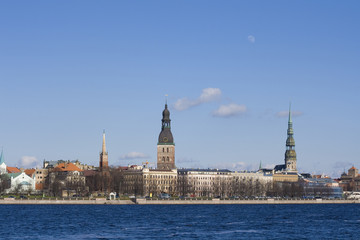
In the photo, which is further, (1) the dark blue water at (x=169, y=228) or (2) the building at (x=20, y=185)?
(2) the building at (x=20, y=185)

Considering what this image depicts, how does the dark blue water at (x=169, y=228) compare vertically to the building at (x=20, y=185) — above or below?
below

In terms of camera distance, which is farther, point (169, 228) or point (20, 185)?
point (20, 185)

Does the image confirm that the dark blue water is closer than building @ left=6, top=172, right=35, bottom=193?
Yes

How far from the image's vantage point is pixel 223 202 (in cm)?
16888

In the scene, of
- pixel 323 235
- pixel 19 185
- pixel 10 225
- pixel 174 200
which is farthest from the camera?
pixel 19 185

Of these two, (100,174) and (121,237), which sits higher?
(100,174)

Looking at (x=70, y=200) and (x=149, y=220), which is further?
(x=70, y=200)

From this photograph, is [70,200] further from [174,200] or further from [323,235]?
[323,235]

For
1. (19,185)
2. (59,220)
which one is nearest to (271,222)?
(59,220)

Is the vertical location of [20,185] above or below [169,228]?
above

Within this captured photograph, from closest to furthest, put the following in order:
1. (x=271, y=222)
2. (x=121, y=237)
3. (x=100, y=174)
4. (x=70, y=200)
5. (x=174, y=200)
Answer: (x=121, y=237) → (x=271, y=222) → (x=70, y=200) → (x=174, y=200) → (x=100, y=174)

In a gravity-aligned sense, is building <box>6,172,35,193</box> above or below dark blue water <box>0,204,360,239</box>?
above

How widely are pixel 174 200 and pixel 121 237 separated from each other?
95916 mm

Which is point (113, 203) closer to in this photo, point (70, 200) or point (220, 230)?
point (70, 200)
